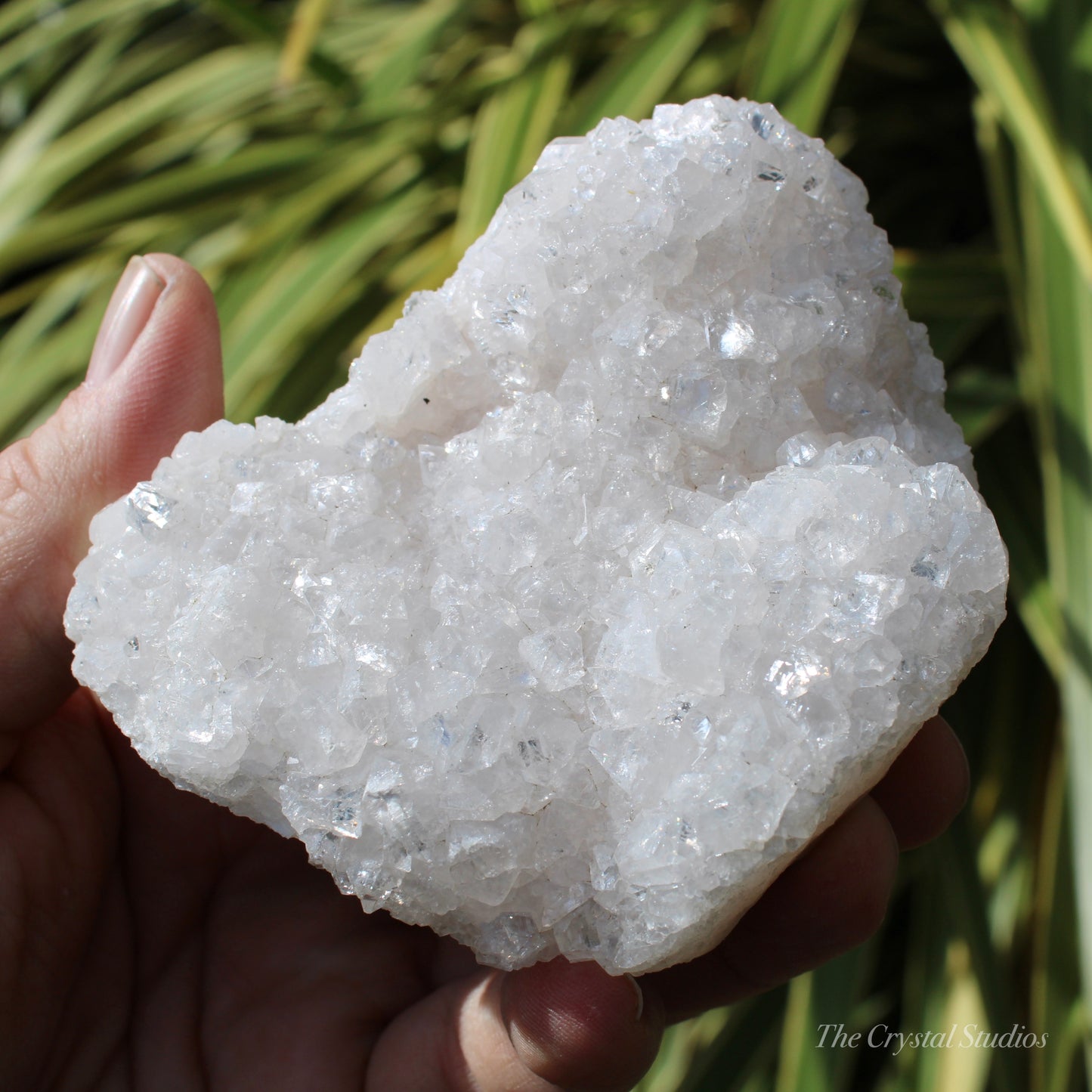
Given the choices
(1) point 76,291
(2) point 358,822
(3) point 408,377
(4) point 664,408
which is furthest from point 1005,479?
(1) point 76,291

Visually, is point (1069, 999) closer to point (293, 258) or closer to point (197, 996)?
point (197, 996)

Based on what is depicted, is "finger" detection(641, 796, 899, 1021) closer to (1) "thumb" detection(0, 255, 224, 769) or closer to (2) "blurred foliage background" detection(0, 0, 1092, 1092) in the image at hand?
(2) "blurred foliage background" detection(0, 0, 1092, 1092)

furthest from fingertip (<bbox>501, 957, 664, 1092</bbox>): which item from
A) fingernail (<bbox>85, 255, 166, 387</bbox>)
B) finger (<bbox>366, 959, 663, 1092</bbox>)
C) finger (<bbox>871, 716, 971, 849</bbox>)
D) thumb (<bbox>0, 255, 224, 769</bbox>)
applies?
fingernail (<bbox>85, 255, 166, 387</bbox>)

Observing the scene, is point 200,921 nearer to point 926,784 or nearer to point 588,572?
point 588,572

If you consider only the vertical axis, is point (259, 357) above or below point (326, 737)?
below

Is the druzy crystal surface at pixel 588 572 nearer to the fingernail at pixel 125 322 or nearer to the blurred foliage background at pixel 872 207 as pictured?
the fingernail at pixel 125 322

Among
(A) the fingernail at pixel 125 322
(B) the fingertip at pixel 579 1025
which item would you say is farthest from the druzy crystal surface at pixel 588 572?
(A) the fingernail at pixel 125 322

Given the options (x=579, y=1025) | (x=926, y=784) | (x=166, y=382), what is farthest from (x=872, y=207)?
(x=579, y=1025)
